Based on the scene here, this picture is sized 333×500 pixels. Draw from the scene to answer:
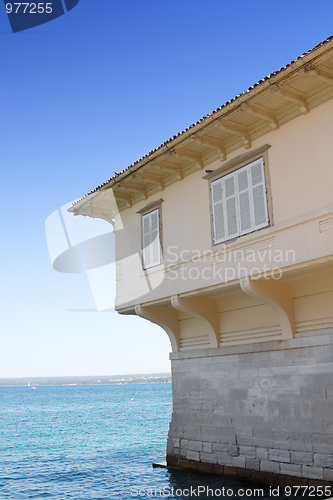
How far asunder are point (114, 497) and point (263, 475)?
401 cm

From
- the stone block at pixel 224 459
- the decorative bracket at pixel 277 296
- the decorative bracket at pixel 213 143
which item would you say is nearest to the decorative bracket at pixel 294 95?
the decorative bracket at pixel 213 143

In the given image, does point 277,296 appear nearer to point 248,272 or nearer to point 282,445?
point 248,272

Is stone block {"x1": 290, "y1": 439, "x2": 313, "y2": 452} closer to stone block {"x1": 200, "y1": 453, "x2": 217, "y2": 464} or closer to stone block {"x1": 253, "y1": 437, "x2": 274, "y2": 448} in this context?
stone block {"x1": 253, "y1": 437, "x2": 274, "y2": 448}

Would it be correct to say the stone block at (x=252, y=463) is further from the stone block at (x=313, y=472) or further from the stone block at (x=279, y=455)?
the stone block at (x=313, y=472)

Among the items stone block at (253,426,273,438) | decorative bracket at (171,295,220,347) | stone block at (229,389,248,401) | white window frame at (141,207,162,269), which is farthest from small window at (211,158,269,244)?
stone block at (253,426,273,438)

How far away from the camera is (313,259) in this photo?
9125mm

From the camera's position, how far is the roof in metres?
9.04

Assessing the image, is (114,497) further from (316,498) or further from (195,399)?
(316,498)

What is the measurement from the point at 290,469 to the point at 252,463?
1.11 metres

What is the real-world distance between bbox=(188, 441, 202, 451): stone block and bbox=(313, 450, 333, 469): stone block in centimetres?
362

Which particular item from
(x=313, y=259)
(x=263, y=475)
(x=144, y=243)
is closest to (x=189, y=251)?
(x=144, y=243)

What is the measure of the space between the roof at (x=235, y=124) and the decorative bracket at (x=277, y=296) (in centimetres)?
327

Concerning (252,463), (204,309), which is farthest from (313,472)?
(204,309)

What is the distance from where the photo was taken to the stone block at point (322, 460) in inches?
365
